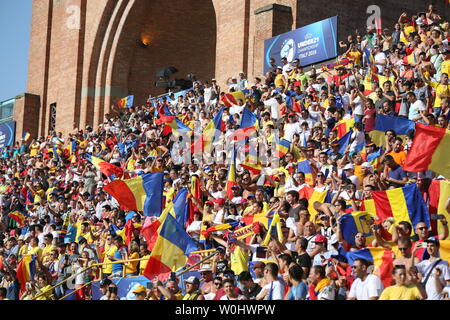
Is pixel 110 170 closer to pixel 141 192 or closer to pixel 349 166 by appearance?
pixel 141 192

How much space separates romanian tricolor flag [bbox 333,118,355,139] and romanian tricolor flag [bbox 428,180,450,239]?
4.17 meters

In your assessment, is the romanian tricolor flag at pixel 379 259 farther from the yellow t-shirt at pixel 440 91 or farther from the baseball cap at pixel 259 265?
the yellow t-shirt at pixel 440 91

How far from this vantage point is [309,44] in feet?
78.5

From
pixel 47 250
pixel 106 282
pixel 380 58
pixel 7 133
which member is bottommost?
pixel 106 282

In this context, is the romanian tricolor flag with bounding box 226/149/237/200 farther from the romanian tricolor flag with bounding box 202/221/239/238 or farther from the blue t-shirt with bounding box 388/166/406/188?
the blue t-shirt with bounding box 388/166/406/188

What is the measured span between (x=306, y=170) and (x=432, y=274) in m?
6.09

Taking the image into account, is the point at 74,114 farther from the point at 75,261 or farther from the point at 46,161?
the point at 75,261

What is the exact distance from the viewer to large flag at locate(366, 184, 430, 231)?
12.7 meters

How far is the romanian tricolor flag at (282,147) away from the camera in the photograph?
17883 mm

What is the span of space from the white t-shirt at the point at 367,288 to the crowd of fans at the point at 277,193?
1 cm

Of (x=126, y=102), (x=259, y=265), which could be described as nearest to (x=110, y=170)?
(x=259, y=265)

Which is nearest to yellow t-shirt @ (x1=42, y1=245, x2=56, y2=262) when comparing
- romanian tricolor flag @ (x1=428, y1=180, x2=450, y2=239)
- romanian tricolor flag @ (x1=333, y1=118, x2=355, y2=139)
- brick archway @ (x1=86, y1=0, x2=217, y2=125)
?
romanian tricolor flag @ (x1=333, y1=118, x2=355, y2=139)
